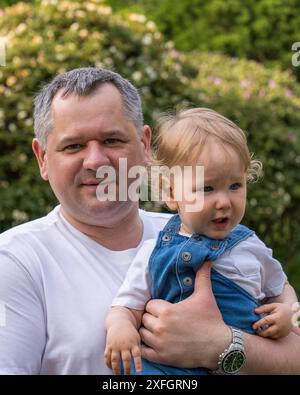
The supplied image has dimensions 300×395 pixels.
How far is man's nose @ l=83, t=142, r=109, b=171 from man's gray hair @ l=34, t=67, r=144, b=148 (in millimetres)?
160

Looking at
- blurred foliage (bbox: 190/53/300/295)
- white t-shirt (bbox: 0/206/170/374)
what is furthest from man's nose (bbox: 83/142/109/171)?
blurred foliage (bbox: 190/53/300/295)

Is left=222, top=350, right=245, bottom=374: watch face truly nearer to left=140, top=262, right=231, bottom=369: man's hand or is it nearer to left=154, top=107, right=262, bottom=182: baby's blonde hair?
left=140, top=262, right=231, bottom=369: man's hand

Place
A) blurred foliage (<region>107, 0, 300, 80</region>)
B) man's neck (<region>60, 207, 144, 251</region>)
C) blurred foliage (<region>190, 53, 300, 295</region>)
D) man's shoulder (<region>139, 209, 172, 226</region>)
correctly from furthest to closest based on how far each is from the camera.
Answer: blurred foliage (<region>107, 0, 300, 80</region>), blurred foliage (<region>190, 53, 300, 295</region>), man's shoulder (<region>139, 209, 172, 226</region>), man's neck (<region>60, 207, 144, 251</region>)

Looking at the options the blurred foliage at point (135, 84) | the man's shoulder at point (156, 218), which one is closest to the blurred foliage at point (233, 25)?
the blurred foliage at point (135, 84)

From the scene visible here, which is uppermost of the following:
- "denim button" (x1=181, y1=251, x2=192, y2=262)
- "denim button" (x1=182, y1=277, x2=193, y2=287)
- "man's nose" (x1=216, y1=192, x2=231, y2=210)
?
"man's nose" (x1=216, y1=192, x2=231, y2=210)

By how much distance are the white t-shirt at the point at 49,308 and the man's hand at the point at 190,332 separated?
16 cm

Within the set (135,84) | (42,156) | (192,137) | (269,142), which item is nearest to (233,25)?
(269,142)

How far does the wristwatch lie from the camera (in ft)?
7.64

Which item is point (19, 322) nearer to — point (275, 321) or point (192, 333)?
point (192, 333)

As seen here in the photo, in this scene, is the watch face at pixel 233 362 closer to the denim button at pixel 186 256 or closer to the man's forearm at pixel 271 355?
the man's forearm at pixel 271 355

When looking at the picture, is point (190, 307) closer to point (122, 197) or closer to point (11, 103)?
point (122, 197)
